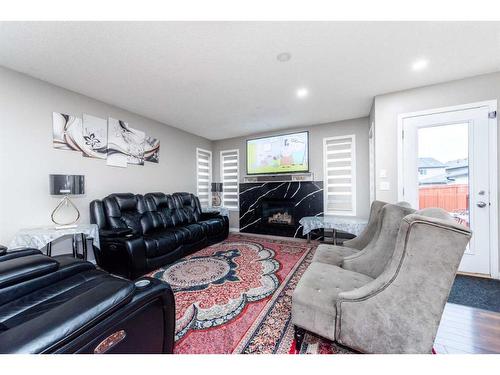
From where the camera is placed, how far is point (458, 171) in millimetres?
2721

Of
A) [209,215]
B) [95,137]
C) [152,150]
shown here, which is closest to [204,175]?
[209,215]

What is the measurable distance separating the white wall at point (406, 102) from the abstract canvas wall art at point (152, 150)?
13.3ft

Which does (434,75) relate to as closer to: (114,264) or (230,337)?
(230,337)

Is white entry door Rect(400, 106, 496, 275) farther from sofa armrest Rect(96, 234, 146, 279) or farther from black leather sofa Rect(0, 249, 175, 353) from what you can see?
sofa armrest Rect(96, 234, 146, 279)

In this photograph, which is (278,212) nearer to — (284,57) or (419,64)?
(284,57)

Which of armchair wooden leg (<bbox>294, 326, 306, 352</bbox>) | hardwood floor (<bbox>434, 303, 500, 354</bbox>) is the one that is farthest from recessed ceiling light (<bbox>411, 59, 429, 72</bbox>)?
armchair wooden leg (<bbox>294, 326, 306, 352</bbox>)

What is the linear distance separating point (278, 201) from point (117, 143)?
11.4ft

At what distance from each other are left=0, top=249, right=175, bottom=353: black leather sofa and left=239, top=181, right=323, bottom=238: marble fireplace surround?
12.2 feet

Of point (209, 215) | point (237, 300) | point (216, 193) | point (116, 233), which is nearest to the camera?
point (237, 300)

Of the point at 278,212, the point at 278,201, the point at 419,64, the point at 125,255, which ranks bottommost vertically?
the point at 125,255

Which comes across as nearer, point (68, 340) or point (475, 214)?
point (68, 340)

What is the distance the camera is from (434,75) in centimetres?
256
